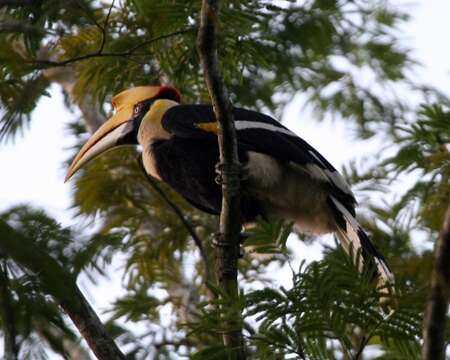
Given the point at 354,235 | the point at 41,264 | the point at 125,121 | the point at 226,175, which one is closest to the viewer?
the point at 41,264

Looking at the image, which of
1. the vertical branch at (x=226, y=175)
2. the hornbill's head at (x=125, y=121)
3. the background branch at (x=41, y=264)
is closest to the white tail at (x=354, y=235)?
the vertical branch at (x=226, y=175)

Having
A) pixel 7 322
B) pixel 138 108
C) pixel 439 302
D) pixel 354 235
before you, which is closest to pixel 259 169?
pixel 354 235

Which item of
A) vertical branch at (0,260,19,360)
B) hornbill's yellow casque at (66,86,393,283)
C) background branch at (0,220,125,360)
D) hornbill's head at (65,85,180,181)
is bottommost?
vertical branch at (0,260,19,360)

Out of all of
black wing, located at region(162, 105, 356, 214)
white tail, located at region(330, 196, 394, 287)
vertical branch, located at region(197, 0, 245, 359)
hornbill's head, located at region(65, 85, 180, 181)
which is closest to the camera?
vertical branch, located at region(197, 0, 245, 359)

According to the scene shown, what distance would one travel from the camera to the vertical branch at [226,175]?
2.72 m

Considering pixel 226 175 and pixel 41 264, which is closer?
pixel 41 264

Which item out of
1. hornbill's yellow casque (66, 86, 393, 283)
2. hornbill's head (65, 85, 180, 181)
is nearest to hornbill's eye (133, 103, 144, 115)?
hornbill's head (65, 85, 180, 181)

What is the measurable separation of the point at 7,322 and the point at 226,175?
178 cm

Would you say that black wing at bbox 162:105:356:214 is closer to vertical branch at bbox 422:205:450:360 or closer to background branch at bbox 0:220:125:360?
vertical branch at bbox 422:205:450:360

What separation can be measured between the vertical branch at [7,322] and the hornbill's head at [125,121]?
2.90 metres

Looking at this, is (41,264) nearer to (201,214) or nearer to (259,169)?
(259,169)

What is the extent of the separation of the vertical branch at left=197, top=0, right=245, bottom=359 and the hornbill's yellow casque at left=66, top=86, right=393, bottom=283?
0.48m

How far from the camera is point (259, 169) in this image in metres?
3.96

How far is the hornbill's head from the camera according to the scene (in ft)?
15.4
